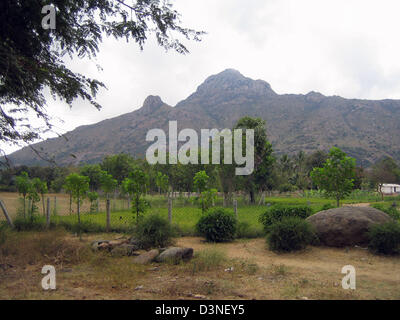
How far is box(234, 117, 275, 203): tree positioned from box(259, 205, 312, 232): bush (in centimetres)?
1985

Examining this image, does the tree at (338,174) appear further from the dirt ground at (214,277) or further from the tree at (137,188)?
the tree at (137,188)

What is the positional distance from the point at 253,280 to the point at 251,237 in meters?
5.24

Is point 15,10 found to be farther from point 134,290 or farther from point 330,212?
point 330,212

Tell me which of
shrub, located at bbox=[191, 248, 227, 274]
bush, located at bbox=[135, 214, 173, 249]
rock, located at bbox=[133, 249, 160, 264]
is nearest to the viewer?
shrub, located at bbox=[191, 248, 227, 274]

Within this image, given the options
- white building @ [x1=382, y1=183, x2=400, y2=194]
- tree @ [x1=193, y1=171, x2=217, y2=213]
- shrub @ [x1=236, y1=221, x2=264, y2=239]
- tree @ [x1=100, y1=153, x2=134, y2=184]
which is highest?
tree @ [x1=100, y1=153, x2=134, y2=184]

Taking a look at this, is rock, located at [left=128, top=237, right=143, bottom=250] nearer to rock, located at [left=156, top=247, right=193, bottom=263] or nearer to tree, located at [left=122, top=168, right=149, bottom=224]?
rock, located at [left=156, top=247, right=193, bottom=263]

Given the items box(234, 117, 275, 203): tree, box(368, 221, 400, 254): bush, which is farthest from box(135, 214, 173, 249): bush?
box(234, 117, 275, 203): tree

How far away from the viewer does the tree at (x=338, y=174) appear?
11617mm

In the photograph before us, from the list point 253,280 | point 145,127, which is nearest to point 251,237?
point 253,280

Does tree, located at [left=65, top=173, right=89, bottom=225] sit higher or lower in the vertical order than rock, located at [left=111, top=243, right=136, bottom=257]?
higher

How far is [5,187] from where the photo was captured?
40000mm

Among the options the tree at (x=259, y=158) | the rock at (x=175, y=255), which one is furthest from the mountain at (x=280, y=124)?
the rock at (x=175, y=255)

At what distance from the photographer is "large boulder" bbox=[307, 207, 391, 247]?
8509 millimetres

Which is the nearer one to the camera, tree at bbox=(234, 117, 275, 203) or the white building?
tree at bbox=(234, 117, 275, 203)
